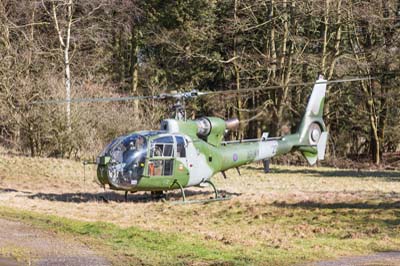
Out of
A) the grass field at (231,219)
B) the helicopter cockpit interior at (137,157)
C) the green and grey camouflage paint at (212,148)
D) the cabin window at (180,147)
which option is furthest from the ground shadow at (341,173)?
the helicopter cockpit interior at (137,157)

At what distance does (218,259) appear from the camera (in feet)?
34.3

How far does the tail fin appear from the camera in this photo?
68.6 ft

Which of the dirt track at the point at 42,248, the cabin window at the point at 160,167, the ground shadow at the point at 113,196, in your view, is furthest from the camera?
the ground shadow at the point at 113,196

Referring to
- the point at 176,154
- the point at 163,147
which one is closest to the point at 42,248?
the point at 163,147

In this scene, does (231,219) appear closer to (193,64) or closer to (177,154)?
(177,154)

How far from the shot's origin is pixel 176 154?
17750 millimetres

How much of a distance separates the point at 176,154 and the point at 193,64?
83.7 feet

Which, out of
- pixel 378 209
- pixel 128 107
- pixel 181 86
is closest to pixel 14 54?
pixel 128 107

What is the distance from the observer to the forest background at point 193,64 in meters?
31.5

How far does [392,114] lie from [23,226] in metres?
29.6

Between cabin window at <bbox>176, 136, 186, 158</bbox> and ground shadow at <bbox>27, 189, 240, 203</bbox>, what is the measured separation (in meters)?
1.74

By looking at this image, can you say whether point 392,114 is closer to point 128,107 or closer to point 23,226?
point 128,107

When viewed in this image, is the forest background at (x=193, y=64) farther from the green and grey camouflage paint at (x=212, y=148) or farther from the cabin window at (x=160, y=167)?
the cabin window at (x=160, y=167)

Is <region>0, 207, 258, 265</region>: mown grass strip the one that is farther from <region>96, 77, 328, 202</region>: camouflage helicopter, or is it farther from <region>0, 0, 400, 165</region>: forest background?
<region>0, 0, 400, 165</region>: forest background
